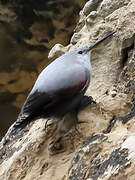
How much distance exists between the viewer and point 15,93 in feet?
18.3

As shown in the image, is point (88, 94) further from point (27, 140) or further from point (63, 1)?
point (63, 1)

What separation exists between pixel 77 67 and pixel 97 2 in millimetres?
1203

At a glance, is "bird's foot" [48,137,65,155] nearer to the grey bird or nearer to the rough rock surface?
the grey bird

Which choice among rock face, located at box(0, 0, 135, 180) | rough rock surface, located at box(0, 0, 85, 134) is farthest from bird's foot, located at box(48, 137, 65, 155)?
rough rock surface, located at box(0, 0, 85, 134)

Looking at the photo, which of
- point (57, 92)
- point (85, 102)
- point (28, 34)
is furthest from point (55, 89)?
point (28, 34)

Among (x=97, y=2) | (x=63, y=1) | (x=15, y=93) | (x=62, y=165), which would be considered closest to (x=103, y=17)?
(x=97, y=2)

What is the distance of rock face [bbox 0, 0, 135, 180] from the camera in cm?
214

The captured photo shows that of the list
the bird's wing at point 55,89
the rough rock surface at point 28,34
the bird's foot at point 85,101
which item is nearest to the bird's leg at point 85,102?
the bird's foot at point 85,101

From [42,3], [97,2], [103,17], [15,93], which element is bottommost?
[103,17]

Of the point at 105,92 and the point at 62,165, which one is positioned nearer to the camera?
the point at 62,165

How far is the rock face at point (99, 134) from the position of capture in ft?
7.04

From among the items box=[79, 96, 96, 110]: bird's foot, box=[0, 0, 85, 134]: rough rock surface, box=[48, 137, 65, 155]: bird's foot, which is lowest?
box=[48, 137, 65, 155]: bird's foot

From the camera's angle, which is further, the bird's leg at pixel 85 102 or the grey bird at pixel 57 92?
the bird's leg at pixel 85 102

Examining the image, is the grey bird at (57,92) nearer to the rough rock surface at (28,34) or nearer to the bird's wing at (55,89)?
the bird's wing at (55,89)
